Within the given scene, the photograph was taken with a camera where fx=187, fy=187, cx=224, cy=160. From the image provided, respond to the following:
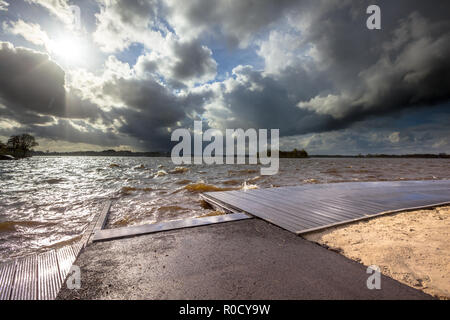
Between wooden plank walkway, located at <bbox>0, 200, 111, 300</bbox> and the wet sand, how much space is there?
3723 mm

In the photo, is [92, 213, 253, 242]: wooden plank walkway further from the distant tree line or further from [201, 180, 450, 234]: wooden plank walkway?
the distant tree line

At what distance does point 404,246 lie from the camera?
296 cm

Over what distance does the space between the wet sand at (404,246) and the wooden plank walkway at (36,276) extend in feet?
12.2

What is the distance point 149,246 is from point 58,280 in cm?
109

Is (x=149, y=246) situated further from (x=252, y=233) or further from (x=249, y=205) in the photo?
(x=249, y=205)

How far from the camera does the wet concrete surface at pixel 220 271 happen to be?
188 cm


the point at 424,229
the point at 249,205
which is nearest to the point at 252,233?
the point at 249,205

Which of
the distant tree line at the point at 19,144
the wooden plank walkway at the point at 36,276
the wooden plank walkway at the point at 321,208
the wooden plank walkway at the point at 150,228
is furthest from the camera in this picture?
the distant tree line at the point at 19,144

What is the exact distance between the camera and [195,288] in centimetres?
196

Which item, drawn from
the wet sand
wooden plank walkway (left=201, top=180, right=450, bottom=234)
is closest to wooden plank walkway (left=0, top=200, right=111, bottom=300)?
wooden plank walkway (left=201, top=180, right=450, bottom=234)

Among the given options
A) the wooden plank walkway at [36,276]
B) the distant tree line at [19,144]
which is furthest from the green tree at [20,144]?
the wooden plank walkway at [36,276]

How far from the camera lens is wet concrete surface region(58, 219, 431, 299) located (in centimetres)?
188

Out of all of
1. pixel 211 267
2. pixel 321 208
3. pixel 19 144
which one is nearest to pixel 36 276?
pixel 211 267

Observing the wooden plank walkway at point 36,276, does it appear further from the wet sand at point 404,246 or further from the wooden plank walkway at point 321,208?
the wet sand at point 404,246
